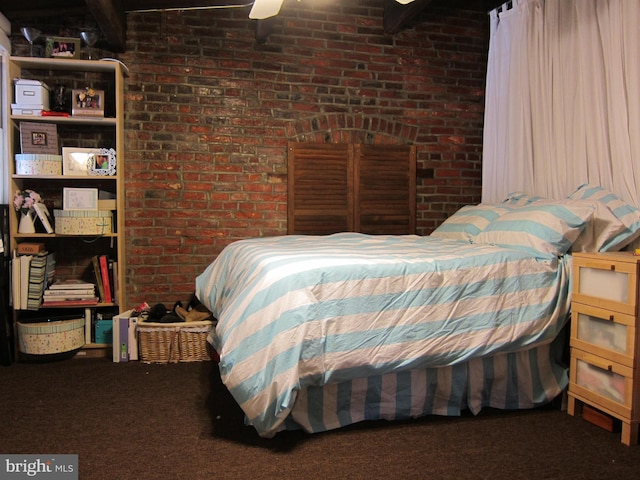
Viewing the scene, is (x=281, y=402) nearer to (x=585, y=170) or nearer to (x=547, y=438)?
(x=547, y=438)

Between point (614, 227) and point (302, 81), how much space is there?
237cm

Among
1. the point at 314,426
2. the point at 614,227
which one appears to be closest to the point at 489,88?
the point at 614,227

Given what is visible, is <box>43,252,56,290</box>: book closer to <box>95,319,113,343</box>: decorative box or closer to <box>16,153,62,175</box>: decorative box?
<box>95,319,113,343</box>: decorative box

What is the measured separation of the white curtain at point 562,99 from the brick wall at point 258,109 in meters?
0.46

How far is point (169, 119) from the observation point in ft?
11.3

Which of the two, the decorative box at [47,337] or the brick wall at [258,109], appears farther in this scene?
the brick wall at [258,109]

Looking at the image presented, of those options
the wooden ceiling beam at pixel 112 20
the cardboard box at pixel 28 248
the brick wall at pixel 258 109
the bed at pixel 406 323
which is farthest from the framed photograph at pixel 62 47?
the bed at pixel 406 323

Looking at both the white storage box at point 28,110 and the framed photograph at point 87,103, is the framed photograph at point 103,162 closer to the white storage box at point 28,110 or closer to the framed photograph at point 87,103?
the framed photograph at point 87,103

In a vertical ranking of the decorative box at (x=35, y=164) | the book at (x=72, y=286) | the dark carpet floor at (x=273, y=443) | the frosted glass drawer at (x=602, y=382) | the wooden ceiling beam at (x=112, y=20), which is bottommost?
the dark carpet floor at (x=273, y=443)

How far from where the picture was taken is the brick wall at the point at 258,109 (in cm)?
343

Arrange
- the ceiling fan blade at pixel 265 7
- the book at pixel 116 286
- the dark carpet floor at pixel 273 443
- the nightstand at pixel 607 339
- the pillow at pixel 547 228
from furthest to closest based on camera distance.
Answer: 1. the book at pixel 116 286
2. the ceiling fan blade at pixel 265 7
3. the pillow at pixel 547 228
4. the nightstand at pixel 607 339
5. the dark carpet floor at pixel 273 443

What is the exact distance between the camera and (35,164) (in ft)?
9.92

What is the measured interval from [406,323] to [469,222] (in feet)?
4.28

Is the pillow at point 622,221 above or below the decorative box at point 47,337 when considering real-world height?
above
